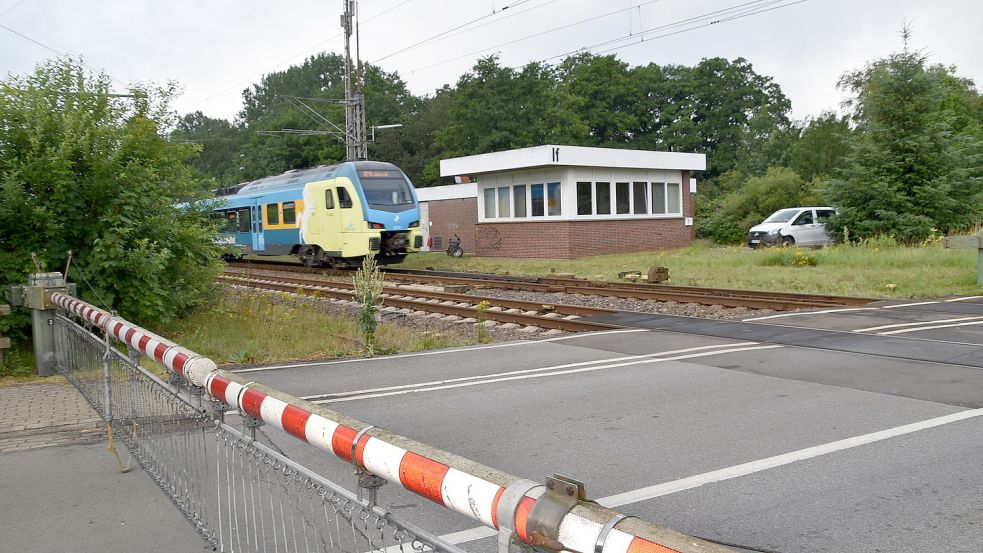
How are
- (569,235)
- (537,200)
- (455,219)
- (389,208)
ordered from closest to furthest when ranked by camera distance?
(389,208) < (569,235) < (537,200) < (455,219)

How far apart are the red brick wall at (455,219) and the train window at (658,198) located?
26.0 ft

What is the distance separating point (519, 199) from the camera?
31922 mm

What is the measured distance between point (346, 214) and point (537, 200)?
29.8 ft

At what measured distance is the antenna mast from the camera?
34.5 m

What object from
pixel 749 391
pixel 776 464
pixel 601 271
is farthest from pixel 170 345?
pixel 601 271

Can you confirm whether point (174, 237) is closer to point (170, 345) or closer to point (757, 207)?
point (170, 345)

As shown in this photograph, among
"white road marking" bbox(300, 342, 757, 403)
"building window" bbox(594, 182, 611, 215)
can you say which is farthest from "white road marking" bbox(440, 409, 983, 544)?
"building window" bbox(594, 182, 611, 215)

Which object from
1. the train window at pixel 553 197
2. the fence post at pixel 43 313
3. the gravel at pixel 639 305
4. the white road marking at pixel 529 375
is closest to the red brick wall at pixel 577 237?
the train window at pixel 553 197

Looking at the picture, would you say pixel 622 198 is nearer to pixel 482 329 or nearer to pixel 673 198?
pixel 673 198

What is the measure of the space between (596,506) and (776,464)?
4.06 m

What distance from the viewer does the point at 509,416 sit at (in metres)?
7.00

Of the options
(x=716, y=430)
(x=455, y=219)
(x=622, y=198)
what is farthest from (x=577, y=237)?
(x=716, y=430)

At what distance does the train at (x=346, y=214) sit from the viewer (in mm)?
24312

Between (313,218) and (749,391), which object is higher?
(313,218)
